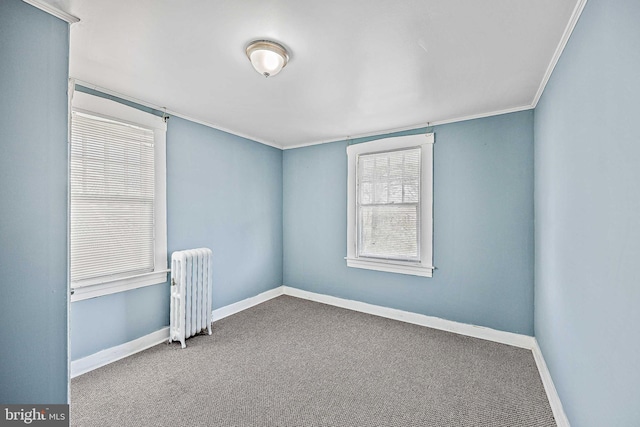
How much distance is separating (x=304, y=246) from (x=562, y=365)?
329cm

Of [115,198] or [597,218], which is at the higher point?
[115,198]

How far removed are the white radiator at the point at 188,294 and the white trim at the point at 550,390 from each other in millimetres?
3091

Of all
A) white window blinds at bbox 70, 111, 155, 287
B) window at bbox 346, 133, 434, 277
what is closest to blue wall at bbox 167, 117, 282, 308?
white window blinds at bbox 70, 111, 155, 287

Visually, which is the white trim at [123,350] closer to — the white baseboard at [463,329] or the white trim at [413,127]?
the white baseboard at [463,329]

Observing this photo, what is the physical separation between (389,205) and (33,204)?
131 inches

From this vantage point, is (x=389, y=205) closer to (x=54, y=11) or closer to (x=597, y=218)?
(x=597, y=218)

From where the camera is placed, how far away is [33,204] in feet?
4.90

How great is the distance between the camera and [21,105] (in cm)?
145

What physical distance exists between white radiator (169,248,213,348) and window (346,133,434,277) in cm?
198

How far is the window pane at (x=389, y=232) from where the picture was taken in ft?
11.8

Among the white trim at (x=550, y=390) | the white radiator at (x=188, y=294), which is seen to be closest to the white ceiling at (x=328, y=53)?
the white radiator at (x=188, y=294)

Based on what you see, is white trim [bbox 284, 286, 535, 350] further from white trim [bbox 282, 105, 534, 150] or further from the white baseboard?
white trim [bbox 282, 105, 534, 150]

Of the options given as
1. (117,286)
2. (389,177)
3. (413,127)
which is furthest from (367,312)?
(117,286)

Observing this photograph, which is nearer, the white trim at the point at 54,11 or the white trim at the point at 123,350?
the white trim at the point at 54,11
